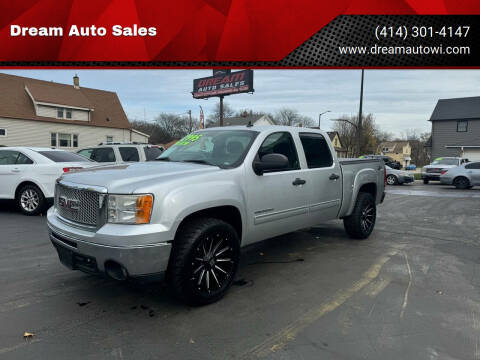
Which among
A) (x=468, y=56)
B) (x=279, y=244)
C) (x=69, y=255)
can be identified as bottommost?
(x=279, y=244)

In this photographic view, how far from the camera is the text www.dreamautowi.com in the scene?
6.42 m

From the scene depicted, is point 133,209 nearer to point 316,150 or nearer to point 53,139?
point 316,150

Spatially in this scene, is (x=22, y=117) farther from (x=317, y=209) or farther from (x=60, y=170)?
(x=317, y=209)

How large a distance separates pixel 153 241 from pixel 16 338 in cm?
135

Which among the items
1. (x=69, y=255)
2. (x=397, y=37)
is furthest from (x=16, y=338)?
(x=397, y=37)

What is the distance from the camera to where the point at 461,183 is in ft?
56.7

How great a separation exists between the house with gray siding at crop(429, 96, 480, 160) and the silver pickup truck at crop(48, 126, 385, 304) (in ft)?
129

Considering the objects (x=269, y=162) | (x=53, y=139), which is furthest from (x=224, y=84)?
(x=269, y=162)

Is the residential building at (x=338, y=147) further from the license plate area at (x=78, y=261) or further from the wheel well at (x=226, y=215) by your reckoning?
the license plate area at (x=78, y=261)

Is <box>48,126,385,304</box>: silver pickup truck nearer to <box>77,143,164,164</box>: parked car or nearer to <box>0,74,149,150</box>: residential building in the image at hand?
<box>77,143,164,164</box>: parked car

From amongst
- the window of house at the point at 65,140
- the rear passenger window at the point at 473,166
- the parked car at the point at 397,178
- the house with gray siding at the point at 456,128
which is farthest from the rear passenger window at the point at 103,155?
the house with gray siding at the point at 456,128

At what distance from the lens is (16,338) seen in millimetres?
2791

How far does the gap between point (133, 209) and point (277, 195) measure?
1.83 meters

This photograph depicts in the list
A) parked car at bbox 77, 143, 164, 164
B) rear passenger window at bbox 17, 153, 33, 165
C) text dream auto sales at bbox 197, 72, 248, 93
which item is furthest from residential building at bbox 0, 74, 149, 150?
rear passenger window at bbox 17, 153, 33, 165
